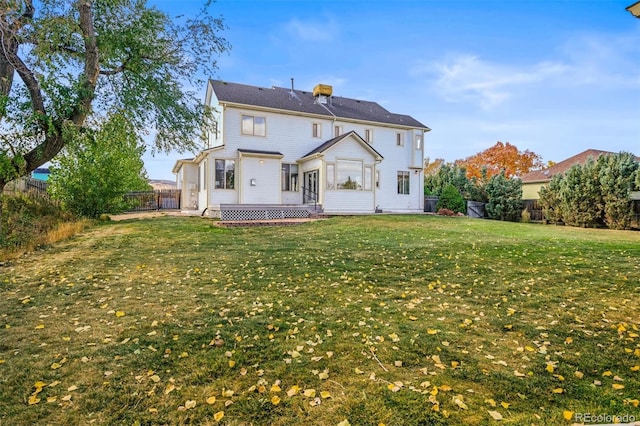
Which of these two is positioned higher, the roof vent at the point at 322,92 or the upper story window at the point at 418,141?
the roof vent at the point at 322,92

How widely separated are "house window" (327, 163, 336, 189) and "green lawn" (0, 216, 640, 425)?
1223 cm

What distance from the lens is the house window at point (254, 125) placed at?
19.5 meters

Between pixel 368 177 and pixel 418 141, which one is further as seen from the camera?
pixel 418 141

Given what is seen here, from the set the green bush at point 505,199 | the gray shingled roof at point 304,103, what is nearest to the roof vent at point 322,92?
the gray shingled roof at point 304,103

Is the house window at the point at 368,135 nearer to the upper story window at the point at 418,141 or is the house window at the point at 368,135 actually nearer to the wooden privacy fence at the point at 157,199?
the upper story window at the point at 418,141

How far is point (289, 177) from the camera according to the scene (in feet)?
68.3

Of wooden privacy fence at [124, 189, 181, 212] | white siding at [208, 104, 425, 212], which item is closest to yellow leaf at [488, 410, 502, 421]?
white siding at [208, 104, 425, 212]

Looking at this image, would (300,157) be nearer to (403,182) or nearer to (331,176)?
(331,176)

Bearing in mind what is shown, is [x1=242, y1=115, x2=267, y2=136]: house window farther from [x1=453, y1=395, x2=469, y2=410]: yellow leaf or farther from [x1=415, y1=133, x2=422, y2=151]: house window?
[x1=453, y1=395, x2=469, y2=410]: yellow leaf

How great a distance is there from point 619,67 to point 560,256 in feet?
51.4

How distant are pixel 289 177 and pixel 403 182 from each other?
8.05 metres

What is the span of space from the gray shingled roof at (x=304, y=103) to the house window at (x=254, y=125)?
2.60 feet

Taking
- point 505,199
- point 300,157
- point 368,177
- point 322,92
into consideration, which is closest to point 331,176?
point 368,177

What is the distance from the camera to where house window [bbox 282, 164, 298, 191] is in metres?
20.7
